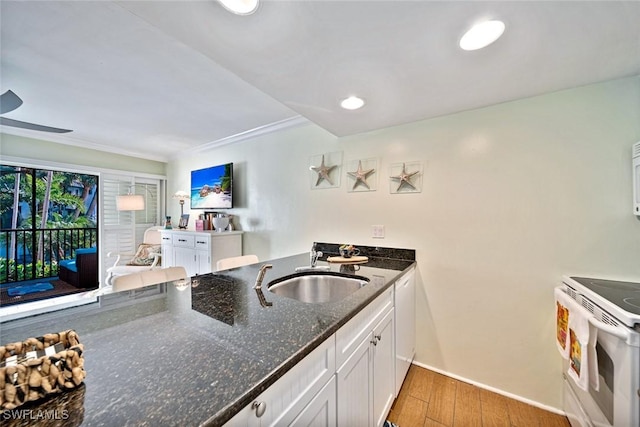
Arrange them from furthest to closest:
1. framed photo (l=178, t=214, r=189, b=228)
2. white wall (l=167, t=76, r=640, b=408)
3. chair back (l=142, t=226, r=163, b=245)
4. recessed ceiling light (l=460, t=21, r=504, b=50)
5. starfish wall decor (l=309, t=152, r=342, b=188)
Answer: chair back (l=142, t=226, r=163, b=245), framed photo (l=178, t=214, r=189, b=228), starfish wall decor (l=309, t=152, r=342, b=188), white wall (l=167, t=76, r=640, b=408), recessed ceiling light (l=460, t=21, r=504, b=50)

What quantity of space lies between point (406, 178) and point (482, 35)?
1081mm

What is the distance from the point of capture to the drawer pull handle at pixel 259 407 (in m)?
0.57

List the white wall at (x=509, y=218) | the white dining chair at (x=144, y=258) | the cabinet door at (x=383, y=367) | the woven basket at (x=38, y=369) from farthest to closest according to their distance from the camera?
the white dining chair at (x=144, y=258), the white wall at (x=509, y=218), the cabinet door at (x=383, y=367), the woven basket at (x=38, y=369)

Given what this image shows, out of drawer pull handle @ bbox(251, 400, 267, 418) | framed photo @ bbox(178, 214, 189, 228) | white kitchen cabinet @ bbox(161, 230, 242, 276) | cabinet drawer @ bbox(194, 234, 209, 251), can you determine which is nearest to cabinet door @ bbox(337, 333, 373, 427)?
drawer pull handle @ bbox(251, 400, 267, 418)

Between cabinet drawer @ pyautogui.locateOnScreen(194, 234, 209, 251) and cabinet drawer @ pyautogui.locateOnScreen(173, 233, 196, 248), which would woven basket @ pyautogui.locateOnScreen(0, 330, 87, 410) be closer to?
cabinet drawer @ pyautogui.locateOnScreen(194, 234, 209, 251)

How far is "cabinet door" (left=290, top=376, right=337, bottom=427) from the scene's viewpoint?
2.41ft

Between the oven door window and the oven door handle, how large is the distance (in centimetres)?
16

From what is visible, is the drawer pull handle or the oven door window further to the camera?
the oven door window

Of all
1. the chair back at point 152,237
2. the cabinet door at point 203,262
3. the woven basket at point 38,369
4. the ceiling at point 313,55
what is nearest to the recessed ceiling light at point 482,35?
the ceiling at point 313,55

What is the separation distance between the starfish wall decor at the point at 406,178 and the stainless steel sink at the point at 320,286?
38.4 inches

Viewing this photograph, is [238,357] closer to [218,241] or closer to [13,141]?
[218,241]

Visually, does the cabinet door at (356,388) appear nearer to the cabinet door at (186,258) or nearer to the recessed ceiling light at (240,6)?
the recessed ceiling light at (240,6)

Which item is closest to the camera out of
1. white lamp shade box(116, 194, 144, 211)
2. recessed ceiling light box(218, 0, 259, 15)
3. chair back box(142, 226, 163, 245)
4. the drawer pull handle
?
the drawer pull handle

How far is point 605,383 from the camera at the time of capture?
1.12m
